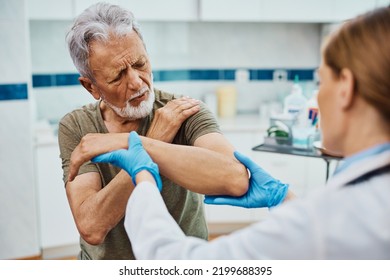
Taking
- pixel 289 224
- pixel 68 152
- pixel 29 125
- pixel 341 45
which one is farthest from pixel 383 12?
pixel 29 125

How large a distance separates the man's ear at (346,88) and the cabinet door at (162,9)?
216 cm

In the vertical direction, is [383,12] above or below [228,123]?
above

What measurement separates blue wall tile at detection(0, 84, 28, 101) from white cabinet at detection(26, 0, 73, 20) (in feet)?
1.40

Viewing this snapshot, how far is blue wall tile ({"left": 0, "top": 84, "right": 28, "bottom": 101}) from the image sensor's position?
8.02ft

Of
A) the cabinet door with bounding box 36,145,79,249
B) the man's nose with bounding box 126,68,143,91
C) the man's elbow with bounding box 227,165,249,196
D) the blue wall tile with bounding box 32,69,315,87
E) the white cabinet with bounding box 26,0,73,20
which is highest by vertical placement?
the white cabinet with bounding box 26,0,73,20

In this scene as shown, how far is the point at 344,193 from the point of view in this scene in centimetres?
69

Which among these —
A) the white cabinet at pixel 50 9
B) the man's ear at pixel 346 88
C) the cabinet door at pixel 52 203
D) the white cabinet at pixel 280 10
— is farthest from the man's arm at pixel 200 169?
the white cabinet at pixel 280 10

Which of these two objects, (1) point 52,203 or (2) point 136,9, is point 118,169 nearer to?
(1) point 52,203

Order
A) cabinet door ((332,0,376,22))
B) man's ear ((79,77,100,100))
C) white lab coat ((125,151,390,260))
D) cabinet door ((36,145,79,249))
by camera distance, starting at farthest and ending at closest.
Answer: cabinet door ((332,0,376,22)) < cabinet door ((36,145,79,249)) < man's ear ((79,77,100,100)) < white lab coat ((125,151,390,260))

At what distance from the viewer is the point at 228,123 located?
2965 mm

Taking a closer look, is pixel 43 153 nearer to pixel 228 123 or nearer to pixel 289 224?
pixel 228 123

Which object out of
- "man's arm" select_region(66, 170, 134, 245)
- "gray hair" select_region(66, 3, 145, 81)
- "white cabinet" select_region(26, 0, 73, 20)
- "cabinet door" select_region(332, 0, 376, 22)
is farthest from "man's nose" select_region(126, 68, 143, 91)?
"cabinet door" select_region(332, 0, 376, 22)

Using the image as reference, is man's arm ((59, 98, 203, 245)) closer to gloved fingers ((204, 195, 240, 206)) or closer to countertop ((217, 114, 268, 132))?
gloved fingers ((204, 195, 240, 206))
